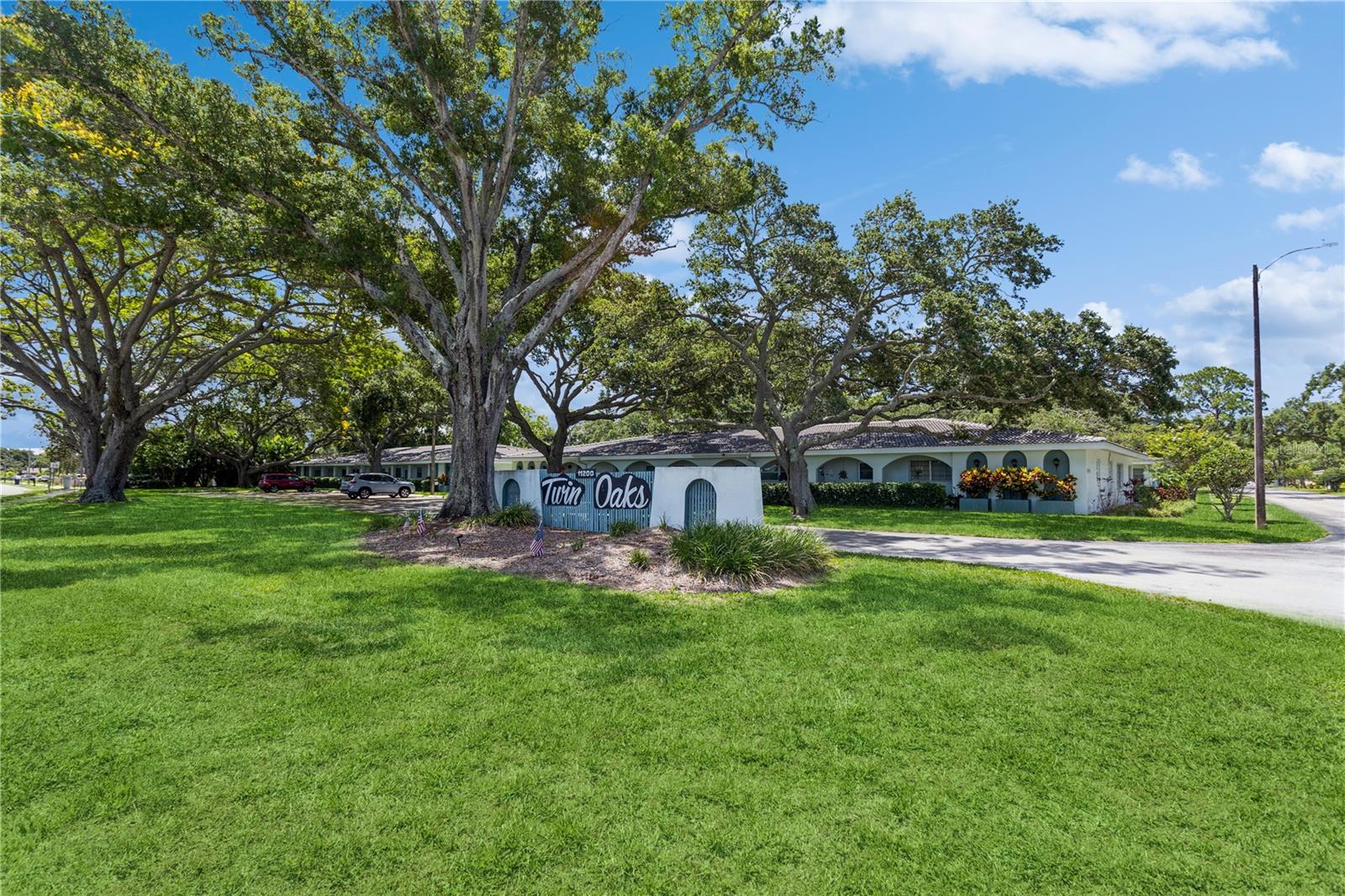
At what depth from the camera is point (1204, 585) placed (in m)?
8.98

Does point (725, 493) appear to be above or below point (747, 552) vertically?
above

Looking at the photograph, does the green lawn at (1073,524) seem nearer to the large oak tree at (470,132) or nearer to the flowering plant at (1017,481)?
the flowering plant at (1017,481)

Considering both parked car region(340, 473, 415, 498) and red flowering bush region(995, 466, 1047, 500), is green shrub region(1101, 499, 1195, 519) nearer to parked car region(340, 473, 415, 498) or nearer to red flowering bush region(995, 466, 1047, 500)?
red flowering bush region(995, 466, 1047, 500)

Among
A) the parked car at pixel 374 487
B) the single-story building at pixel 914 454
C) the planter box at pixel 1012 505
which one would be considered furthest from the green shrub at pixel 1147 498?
the parked car at pixel 374 487

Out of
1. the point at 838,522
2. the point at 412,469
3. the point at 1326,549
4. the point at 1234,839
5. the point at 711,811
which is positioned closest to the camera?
the point at 1234,839

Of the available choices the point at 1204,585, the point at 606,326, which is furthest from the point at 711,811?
the point at 606,326

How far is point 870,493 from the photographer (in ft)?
89.0

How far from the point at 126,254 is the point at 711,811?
2904 cm

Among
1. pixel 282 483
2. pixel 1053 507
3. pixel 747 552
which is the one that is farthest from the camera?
pixel 282 483

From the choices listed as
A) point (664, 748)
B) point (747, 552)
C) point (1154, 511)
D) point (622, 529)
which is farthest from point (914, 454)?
point (664, 748)

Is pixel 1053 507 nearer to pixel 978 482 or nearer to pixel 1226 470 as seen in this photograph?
pixel 978 482

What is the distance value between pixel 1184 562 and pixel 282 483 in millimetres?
48974

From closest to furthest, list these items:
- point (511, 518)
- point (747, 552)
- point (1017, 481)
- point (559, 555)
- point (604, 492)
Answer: point (747, 552)
point (559, 555)
point (604, 492)
point (511, 518)
point (1017, 481)

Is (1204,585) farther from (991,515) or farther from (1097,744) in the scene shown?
(991,515)
